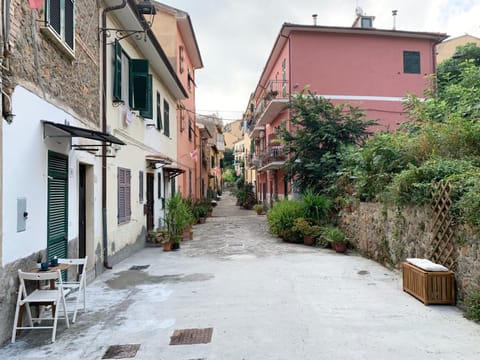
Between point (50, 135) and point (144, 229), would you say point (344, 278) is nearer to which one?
point (50, 135)

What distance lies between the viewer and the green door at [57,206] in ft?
15.8

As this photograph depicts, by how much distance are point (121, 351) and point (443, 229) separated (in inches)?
192

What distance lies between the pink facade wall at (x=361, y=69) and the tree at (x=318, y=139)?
3422 mm

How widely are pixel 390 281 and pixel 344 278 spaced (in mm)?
814

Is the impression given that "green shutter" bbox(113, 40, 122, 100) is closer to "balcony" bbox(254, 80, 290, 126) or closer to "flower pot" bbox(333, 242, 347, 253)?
"flower pot" bbox(333, 242, 347, 253)

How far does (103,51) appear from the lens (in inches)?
281

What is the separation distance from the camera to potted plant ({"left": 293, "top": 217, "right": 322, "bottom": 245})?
34.8ft

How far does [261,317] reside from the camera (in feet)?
14.5

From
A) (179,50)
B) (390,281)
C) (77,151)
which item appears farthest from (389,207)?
(179,50)

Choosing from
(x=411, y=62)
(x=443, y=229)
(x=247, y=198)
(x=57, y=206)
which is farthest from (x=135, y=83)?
(x=247, y=198)

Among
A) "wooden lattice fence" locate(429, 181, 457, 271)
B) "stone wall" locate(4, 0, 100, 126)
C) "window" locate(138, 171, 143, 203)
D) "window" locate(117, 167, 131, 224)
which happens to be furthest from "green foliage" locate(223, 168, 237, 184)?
"wooden lattice fence" locate(429, 181, 457, 271)

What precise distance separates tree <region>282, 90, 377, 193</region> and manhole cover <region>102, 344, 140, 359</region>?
9421 millimetres

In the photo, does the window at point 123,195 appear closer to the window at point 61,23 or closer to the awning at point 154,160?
the awning at point 154,160

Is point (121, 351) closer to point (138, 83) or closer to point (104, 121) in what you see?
point (104, 121)
